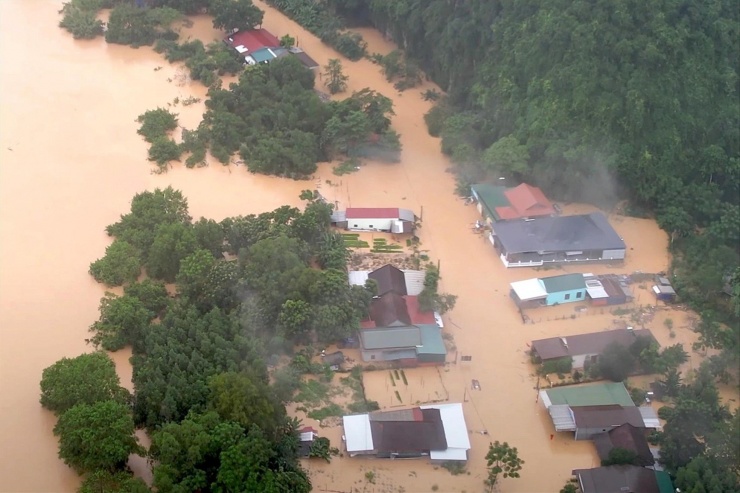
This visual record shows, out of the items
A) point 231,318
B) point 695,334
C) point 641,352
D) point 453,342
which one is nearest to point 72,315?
point 231,318

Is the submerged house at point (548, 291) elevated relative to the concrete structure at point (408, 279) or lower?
lower

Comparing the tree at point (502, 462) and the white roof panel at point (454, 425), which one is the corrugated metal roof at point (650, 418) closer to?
the tree at point (502, 462)

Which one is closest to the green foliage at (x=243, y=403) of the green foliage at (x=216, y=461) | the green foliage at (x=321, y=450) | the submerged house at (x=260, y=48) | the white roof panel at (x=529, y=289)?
the green foliage at (x=216, y=461)

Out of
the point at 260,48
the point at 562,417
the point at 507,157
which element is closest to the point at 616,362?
the point at 562,417

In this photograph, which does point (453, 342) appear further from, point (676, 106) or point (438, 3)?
point (438, 3)

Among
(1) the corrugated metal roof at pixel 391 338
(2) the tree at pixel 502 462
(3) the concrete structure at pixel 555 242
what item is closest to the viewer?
(2) the tree at pixel 502 462

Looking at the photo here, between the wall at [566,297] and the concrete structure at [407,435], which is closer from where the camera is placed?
the concrete structure at [407,435]

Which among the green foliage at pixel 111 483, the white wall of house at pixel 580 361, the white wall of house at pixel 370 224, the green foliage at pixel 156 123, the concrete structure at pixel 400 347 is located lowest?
the green foliage at pixel 111 483
